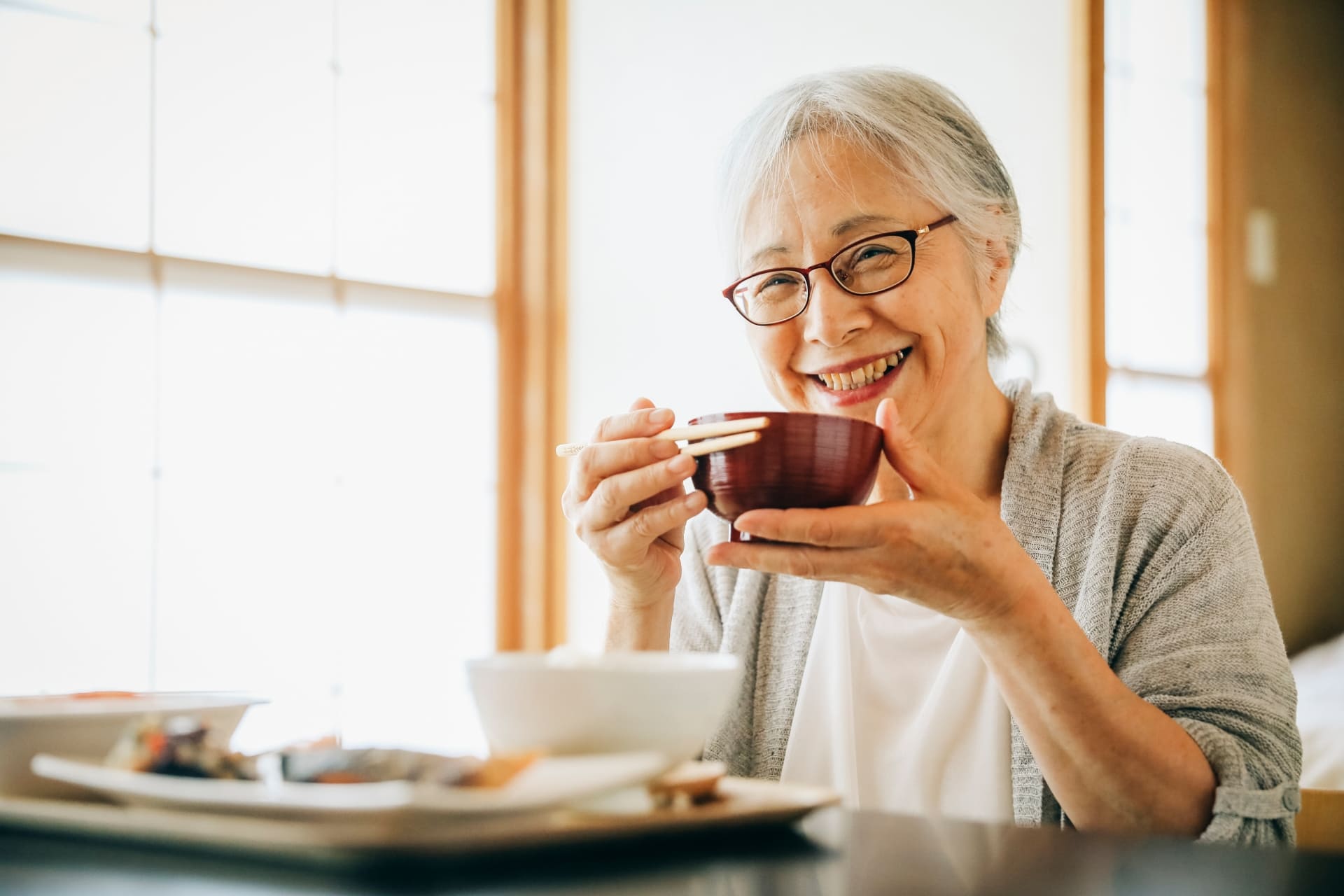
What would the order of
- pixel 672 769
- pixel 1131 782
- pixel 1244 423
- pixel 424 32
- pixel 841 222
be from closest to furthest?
pixel 672 769, pixel 1131 782, pixel 841 222, pixel 424 32, pixel 1244 423

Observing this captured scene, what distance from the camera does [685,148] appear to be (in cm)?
337

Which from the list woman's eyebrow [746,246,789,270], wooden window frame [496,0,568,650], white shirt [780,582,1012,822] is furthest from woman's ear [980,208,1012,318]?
wooden window frame [496,0,568,650]

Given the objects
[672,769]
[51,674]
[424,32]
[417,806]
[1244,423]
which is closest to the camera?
[417,806]

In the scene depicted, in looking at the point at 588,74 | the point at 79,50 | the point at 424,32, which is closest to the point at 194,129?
the point at 79,50

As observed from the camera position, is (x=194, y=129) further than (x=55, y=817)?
Yes

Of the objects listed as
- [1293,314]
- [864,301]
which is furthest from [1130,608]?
[1293,314]

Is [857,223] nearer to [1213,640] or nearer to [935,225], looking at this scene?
[935,225]

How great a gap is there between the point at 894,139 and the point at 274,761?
106 cm

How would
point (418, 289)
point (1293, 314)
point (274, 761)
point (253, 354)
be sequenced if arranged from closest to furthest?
1. point (274, 761)
2. point (253, 354)
3. point (418, 289)
4. point (1293, 314)

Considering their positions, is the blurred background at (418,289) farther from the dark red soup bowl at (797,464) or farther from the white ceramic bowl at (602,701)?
the white ceramic bowl at (602,701)

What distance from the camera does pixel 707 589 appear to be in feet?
5.25

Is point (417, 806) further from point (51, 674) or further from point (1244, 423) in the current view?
point (1244, 423)

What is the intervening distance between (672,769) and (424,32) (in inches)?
119

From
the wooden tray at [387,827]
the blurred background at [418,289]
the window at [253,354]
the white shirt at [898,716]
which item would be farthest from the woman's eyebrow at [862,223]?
the window at [253,354]
